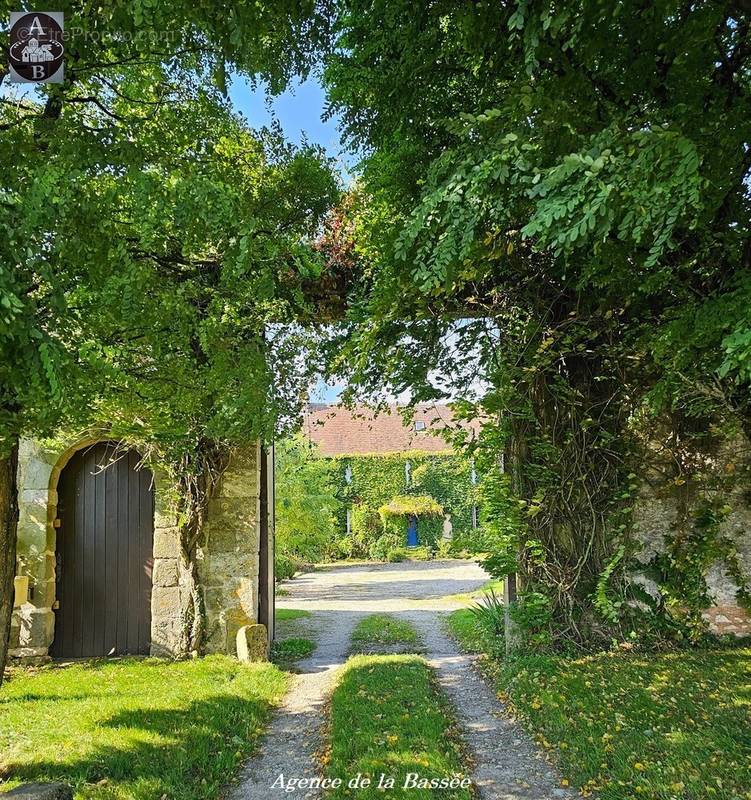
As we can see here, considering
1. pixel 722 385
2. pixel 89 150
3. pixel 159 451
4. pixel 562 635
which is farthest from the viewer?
pixel 159 451

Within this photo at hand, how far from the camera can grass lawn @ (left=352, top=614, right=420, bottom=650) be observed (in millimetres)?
7316

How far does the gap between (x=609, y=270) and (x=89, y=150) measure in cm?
303

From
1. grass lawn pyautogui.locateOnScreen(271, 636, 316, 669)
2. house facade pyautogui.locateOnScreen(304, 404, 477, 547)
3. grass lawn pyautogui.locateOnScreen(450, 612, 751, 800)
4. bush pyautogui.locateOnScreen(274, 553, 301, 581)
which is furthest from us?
house facade pyautogui.locateOnScreen(304, 404, 477, 547)

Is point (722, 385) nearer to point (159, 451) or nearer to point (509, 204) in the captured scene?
point (509, 204)

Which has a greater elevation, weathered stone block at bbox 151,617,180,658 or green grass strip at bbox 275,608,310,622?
weathered stone block at bbox 151,617,180,658

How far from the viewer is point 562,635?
5.83m

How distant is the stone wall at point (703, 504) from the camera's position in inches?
236

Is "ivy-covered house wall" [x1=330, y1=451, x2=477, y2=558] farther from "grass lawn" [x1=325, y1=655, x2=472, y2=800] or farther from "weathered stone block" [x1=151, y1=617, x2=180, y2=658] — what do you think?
"grass lawn" [x1=325, y1=655, x2=472, y2=800]

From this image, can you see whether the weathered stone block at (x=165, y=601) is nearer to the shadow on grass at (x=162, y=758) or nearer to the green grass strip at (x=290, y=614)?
the shadow on grass at (x=162, y=758)

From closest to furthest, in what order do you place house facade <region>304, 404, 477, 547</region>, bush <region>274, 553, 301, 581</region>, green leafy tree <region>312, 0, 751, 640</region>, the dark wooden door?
1. green leafy tree <region>312, 0, 751, 640</region>
2. the dark wooden door
3. bush <region>274, 553, 301, 581</region>
4. house facade <region>304, 404, 477, 547</region>

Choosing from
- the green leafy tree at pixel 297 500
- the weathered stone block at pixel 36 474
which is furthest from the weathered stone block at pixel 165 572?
the green leafy tree at pixel 297 500

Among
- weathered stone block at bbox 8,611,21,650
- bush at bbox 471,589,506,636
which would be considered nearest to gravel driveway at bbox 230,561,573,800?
bush at bbox 471,589,506,636

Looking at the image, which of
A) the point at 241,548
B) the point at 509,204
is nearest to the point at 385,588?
the point at 241,548

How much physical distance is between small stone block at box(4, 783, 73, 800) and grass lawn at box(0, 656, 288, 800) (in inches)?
9.4
